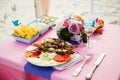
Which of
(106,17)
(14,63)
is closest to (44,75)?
(14,63)

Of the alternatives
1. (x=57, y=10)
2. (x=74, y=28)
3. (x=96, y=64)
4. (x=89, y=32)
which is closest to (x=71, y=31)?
(x=74, y=28)

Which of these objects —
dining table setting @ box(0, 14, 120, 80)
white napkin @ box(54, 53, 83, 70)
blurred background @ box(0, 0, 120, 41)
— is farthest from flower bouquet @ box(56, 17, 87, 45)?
blurred background @ box(0, 0, 120, 41)

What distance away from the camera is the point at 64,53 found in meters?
0.98

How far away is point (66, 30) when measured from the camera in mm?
1099

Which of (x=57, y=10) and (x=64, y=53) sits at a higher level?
(x=64, y=53)

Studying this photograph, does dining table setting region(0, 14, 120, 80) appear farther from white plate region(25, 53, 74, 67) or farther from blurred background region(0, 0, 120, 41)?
blurred background region(0, 0, 120, 41)

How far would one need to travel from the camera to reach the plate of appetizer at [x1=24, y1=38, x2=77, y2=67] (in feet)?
3.08

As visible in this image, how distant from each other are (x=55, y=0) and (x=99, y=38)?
86.3 inches

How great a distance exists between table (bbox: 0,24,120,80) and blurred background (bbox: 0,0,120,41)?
1376 mm

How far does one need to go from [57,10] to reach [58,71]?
206 cm

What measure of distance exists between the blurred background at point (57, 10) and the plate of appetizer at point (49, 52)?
1.48 metres

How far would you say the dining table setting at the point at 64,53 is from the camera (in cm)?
91

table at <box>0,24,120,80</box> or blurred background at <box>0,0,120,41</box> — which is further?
blurred background at <box>0,0,120,41</box>

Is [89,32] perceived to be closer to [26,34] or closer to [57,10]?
[26,34]
